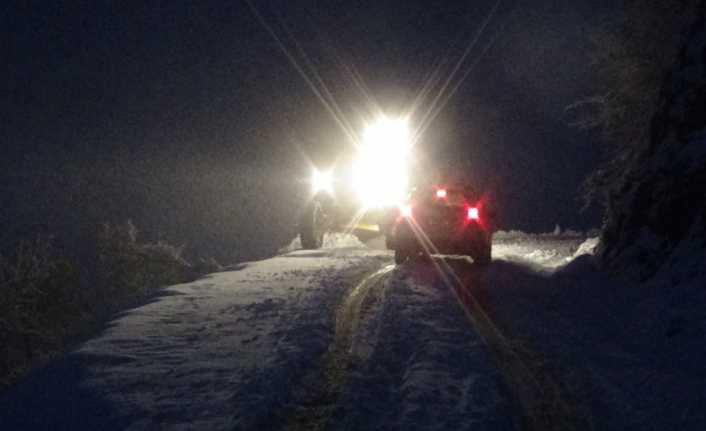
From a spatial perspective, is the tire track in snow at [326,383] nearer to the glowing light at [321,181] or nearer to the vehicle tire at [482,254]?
the vehicle tire at [482,254]

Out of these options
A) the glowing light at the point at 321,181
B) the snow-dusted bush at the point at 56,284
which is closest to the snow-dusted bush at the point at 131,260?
the snow-dusted bush at the point at 56,284

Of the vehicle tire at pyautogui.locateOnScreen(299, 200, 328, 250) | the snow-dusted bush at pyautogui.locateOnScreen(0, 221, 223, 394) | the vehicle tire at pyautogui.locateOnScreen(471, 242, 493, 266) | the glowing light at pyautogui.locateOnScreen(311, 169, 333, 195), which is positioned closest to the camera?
the vehicle tire at pyautogui.locateOnScreen(471, 242, 493, 266)

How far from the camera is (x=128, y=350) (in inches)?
258

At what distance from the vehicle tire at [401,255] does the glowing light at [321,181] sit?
1628cm

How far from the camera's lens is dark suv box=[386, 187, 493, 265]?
45.7 ft

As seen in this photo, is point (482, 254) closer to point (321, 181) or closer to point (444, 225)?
point (444, 225)

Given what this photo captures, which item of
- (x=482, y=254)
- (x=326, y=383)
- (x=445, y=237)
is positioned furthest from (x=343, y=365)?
(x=482, y=254)

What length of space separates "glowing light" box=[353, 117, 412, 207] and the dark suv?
→ 17434 mm

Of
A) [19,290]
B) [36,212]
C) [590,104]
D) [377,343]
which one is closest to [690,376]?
[377,343]

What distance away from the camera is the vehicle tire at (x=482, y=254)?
1420 centimetres

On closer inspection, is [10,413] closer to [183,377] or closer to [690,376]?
[183,377]

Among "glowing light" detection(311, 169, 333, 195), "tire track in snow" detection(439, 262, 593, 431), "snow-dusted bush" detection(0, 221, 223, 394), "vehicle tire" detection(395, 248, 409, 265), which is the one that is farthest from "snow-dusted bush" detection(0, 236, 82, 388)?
"tire track in snow" detection(439, 262, 593, 431)

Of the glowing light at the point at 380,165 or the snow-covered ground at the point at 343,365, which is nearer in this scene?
the snow-covered ground at the point at 343,365

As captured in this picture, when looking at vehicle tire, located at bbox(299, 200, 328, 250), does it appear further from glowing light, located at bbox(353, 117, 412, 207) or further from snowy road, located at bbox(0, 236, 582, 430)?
snowy road, located at bbox(0, 236, 582, 430)
